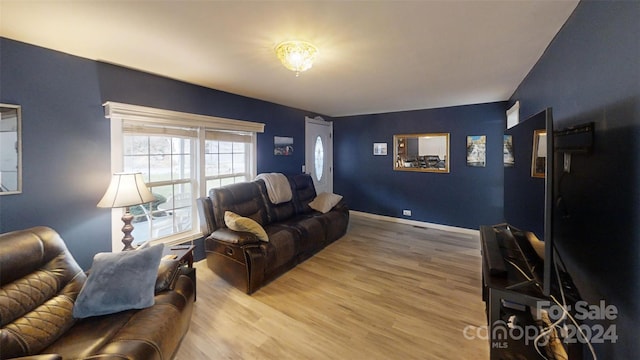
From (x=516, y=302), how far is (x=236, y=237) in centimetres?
228

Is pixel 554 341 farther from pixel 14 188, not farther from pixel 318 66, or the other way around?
pixel 14 188

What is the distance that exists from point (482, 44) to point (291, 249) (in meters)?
2.75

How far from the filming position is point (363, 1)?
1.43 metres

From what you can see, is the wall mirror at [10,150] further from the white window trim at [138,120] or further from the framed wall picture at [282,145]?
the framed wall picture at [282,145]

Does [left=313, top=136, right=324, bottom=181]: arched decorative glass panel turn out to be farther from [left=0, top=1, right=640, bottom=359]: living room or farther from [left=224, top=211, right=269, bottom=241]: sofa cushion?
[left=224, top=211, right=269, bottom=241]: sofa cushion

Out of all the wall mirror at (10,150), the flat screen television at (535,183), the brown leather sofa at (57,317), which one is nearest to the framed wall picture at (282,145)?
the wall mirror at (10,150)

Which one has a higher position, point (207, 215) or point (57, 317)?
point (207, 215)

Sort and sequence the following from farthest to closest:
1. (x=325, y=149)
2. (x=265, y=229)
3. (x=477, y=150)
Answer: (x=325, y=149) → (x=477, y=150) → (x=265, y=229)

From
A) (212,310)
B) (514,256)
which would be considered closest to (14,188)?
(212,310)

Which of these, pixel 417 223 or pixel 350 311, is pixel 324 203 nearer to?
pixel 350 311

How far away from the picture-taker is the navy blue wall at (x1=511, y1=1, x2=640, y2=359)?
1007 millimetres

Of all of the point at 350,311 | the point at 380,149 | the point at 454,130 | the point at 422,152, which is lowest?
the point at 350,311

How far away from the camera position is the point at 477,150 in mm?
4207

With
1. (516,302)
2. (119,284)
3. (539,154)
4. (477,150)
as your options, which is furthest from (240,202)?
(477,150)
